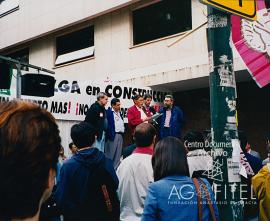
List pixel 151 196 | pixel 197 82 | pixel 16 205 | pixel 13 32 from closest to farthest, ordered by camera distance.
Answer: pixel 16 205, pixel 151 196, pixel 197 82, pixel 13 32

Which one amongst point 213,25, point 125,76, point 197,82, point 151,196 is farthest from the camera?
point 125,76

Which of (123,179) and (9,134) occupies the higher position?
(9,134)

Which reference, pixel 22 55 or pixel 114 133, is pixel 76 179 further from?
pixel 22 55

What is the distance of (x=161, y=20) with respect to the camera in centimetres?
1442

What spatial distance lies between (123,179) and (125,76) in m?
10.6

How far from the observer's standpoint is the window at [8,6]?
19.8m

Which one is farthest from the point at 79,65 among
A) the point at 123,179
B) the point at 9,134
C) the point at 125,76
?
the point at 9,134

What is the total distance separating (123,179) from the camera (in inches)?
168

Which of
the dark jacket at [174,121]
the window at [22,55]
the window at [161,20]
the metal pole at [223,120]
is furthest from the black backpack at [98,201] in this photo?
the window at [22,55]

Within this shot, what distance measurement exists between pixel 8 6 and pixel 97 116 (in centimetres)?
1246

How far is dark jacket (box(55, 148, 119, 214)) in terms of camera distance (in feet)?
13.5

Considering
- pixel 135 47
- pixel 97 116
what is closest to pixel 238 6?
pixel 97 116

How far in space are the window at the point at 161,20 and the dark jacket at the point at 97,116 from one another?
4813 millimetres

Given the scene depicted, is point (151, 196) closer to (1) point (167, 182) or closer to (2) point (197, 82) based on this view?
(1) point (167, 182)
